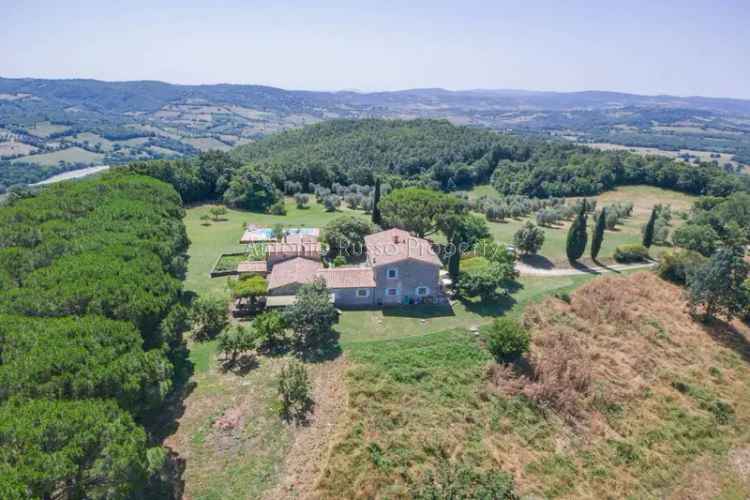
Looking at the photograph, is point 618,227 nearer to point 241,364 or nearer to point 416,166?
point 416,166

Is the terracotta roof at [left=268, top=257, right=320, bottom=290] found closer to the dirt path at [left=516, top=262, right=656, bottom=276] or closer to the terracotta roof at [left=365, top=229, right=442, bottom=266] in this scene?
the terracotta roof at [left=365, top=229, right=442, bottom=266]

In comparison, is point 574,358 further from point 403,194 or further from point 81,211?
point 81,211

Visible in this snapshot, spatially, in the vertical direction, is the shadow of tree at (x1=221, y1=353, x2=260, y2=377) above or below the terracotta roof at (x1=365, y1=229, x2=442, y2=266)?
below

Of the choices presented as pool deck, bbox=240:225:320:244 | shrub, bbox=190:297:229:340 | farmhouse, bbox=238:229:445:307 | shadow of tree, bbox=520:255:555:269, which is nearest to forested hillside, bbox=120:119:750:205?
pool deck, bbox=240:225:320:244

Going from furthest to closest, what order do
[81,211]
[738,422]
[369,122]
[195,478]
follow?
[369,122]
[81,211]
[738,422]
[195,478]

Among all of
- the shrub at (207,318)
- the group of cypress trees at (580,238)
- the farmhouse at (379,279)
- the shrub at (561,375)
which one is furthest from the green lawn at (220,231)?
the group of cypress trees at (580,238)

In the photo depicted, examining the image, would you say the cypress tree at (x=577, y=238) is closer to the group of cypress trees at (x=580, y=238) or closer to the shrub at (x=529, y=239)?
the group of cypress trees at (x=580, y=238)

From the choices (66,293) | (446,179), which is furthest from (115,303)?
(446,179)
